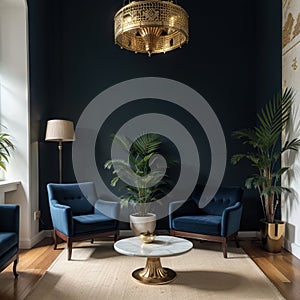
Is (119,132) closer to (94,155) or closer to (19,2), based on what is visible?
(94,155)

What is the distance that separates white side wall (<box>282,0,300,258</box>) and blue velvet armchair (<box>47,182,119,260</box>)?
220cm

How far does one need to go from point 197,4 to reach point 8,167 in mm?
3719

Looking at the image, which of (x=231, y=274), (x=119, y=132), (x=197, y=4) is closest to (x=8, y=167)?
(x=119, y=132)

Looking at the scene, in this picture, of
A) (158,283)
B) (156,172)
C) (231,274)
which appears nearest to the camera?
(158,283)

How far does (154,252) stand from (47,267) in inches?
53.6

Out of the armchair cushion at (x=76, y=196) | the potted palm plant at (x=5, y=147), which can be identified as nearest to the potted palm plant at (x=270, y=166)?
the armchair cushion at (x=76, y=196)

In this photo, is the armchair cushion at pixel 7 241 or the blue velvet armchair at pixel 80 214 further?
the blue velvet armchair at pixel 80 214

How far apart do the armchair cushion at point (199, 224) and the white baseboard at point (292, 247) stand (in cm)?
91

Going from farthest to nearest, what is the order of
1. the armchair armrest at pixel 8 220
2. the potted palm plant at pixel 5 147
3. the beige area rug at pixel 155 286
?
1. the potted palm plant at pixel 5 147
2. the armchair armrest at pixel 8 220
3. the beige area rug at pixel 155 286

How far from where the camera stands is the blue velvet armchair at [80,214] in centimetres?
406

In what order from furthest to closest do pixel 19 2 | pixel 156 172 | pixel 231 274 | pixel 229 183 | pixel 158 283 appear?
pixel 229 183, pixel 156 172, pixel 19 2, pixel 231 274, pixel 158 283

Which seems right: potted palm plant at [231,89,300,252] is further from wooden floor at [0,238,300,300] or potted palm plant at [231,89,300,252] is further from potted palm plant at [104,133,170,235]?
potted palm plant at [104,133,170,235]

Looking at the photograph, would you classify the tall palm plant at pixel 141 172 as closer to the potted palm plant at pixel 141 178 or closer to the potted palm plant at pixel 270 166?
the potted palm plant at pixel 141 178

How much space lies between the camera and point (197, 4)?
5.37 m
